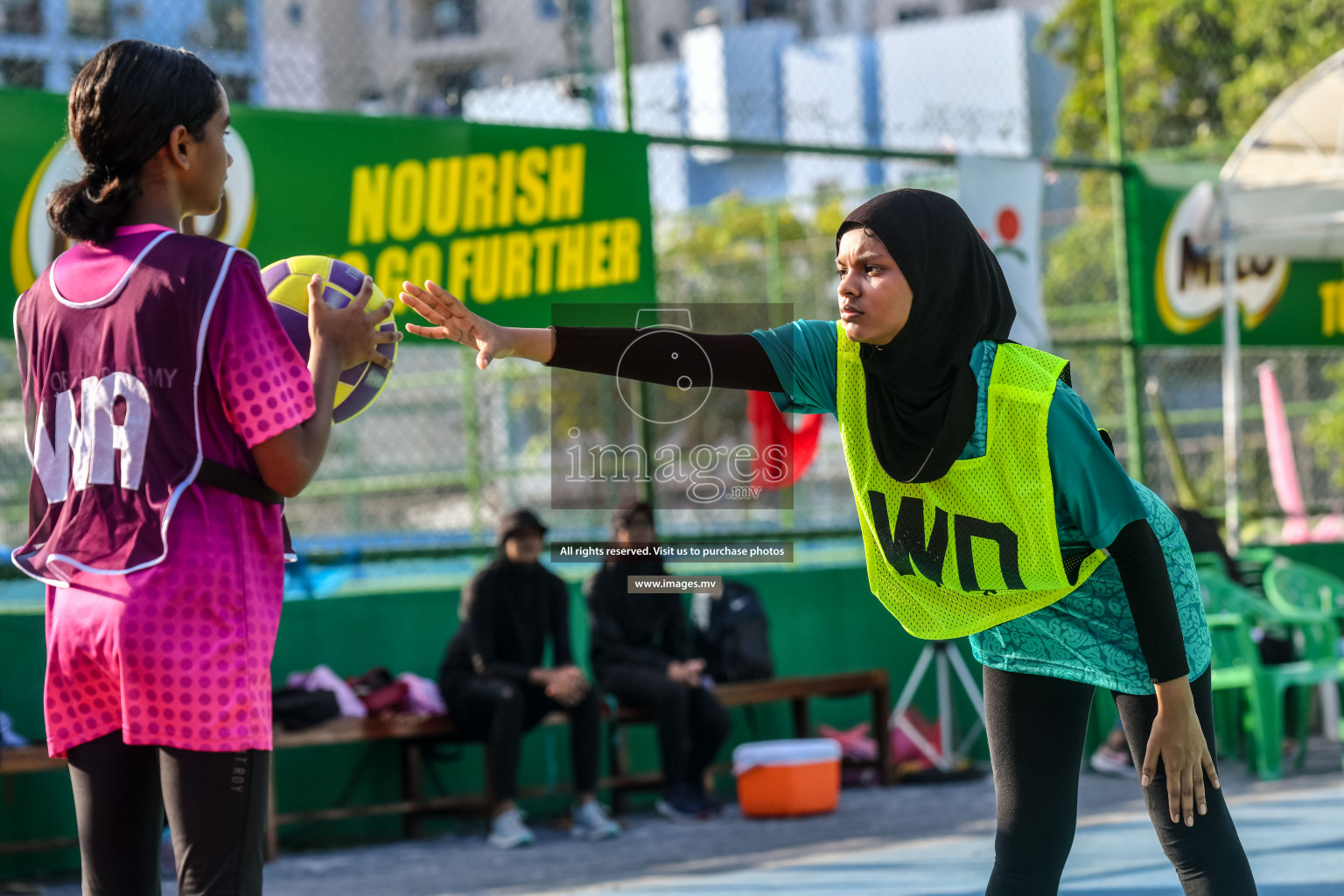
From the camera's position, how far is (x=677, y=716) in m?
7.39

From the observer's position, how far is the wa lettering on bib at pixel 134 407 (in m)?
2.41

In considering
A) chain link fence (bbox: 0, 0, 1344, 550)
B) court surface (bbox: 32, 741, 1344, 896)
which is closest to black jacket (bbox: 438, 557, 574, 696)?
court surface (bbox: 32, 741, 1344, 896)

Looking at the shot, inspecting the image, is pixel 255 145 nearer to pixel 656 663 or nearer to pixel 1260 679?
pixel 656 663

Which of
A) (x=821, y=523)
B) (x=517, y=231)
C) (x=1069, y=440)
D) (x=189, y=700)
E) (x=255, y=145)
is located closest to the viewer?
(x=189, y=700)

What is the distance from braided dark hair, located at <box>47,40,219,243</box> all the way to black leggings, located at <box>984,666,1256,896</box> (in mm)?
1795

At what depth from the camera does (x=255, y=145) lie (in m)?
6.77

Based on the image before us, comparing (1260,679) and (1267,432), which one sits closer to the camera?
(1260,679)

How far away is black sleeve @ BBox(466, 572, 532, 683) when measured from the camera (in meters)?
7.16

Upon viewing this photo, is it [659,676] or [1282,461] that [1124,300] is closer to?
[1282,461]

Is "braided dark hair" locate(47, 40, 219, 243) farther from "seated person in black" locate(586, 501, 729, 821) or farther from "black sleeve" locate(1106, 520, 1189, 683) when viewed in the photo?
"seated person in black" locate(586, 501, 729, 821)

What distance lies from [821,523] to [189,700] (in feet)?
38.2

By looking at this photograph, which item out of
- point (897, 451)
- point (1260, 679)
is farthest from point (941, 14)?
point (897, 451)

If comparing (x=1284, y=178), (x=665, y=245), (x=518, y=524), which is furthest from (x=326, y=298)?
(x=665, y=245)

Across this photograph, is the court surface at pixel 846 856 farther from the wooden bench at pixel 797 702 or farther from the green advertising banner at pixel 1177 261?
the green advertising banner at pixel 1177 261
